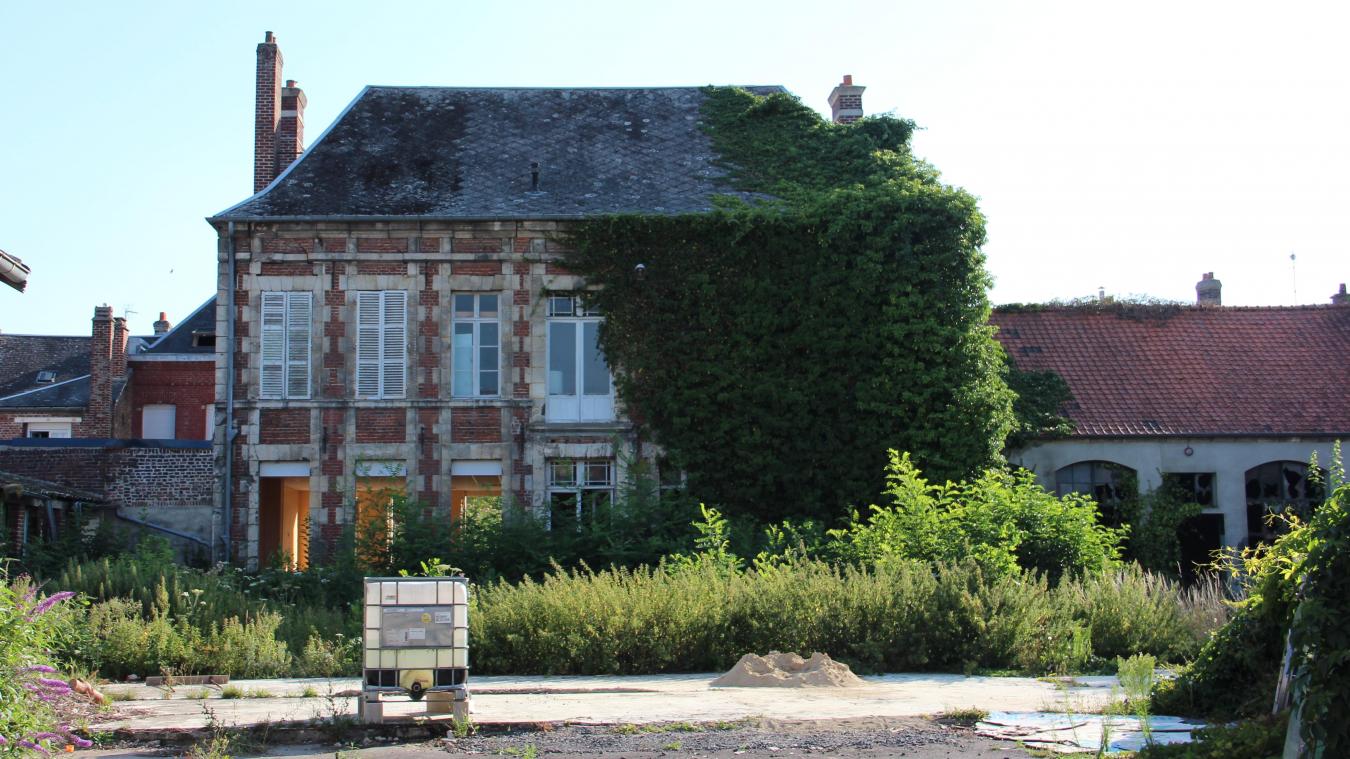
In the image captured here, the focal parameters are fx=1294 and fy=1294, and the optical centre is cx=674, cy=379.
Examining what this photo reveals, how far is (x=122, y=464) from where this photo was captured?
24.1m

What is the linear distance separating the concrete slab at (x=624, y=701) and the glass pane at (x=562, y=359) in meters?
9.76

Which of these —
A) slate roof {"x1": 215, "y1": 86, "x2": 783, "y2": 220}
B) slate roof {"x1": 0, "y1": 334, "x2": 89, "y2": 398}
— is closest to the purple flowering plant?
slate roof {"x1": 215, "y1": 86, "x2": 783, "y2": 220}

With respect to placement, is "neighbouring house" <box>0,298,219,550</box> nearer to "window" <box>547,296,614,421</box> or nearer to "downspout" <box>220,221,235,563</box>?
"downspout" <box>220,221,235,563</box>

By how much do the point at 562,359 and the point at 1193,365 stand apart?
12460 mm

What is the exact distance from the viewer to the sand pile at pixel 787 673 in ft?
41.2

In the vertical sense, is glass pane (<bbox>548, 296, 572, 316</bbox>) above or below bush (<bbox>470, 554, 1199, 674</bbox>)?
above

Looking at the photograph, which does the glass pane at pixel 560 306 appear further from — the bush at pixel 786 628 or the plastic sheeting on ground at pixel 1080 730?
the plastic sheeting on ground at pixel 1080 730

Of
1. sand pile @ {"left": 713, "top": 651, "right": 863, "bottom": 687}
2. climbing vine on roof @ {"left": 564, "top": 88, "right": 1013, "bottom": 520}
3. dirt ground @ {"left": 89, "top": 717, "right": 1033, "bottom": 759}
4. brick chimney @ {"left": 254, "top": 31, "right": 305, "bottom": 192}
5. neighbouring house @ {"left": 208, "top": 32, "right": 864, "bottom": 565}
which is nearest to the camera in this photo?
dirt ground @ {"left": 89, "top": 717, "right": 1033, "bottom": 759}

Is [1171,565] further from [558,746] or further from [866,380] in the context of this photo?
[558,746]

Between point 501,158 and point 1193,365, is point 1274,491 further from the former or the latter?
point 501,158

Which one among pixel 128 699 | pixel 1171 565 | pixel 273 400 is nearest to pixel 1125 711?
pixel 128 699

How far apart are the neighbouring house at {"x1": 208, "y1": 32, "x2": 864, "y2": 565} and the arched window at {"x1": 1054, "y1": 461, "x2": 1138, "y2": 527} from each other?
770cm

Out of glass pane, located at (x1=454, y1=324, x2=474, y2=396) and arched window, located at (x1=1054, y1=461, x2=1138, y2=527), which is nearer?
glass pane, located at (x1=454, y1=324, x2=474, y2=396)

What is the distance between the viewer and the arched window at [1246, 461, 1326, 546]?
23656 mm
